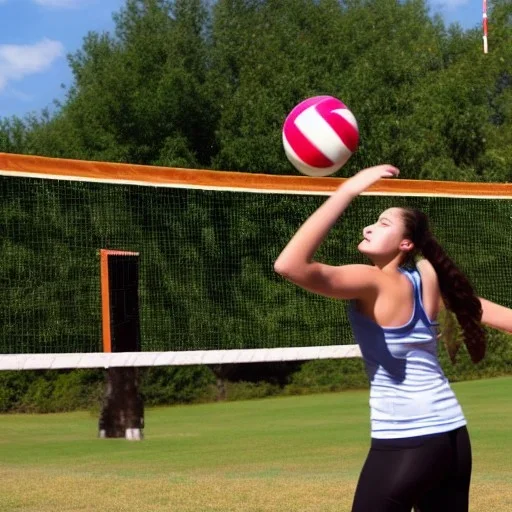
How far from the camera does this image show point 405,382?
4297mm

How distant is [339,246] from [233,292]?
1400 mm

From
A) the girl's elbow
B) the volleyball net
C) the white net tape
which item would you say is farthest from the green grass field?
the girl's elbow

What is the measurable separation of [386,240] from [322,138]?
2.09 meters

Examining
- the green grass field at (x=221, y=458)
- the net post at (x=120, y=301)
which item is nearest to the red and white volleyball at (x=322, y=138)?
the green grass field at (x=221, y=458)

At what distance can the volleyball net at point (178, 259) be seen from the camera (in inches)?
484

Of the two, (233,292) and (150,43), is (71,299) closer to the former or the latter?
(233,292)

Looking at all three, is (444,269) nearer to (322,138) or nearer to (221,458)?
(322,138)

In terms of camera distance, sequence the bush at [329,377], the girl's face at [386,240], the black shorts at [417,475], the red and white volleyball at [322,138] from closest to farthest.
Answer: the black shorts at [417,475] → the girl's face at [386,240] → the red and white volleyball at [322,138] → the bush at [329,377]

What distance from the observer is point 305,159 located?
6.46 meters

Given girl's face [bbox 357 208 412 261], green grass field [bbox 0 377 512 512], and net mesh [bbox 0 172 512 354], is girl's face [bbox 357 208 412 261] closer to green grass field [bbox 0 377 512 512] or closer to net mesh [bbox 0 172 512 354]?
green grass field [bbox 0 377 512 512]

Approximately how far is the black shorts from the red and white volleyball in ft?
8.02

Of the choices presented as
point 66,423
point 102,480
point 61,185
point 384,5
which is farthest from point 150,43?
point 102,480

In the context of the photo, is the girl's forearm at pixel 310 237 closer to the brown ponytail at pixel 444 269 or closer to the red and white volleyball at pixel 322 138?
the brown ponytail at pixel 444 269

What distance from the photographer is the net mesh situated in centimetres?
1245
